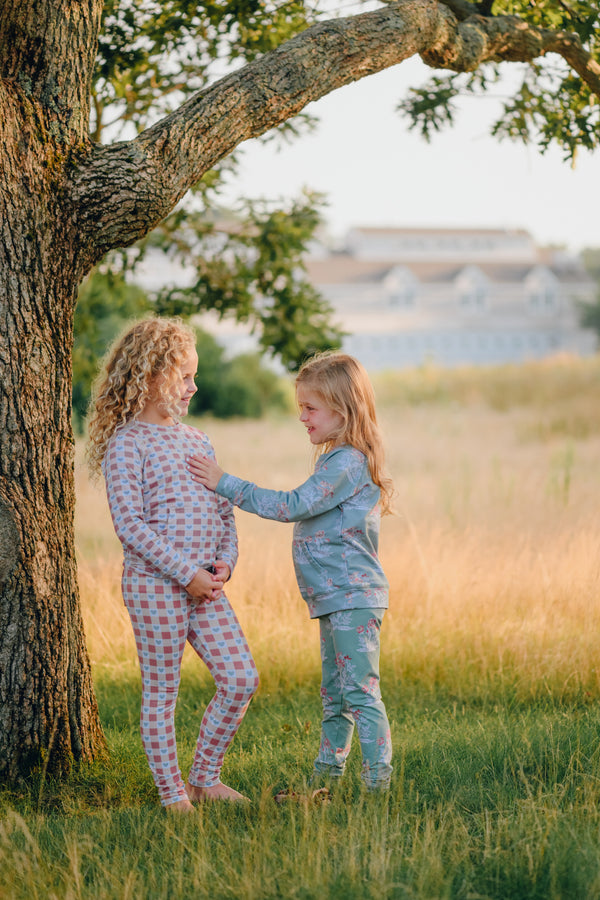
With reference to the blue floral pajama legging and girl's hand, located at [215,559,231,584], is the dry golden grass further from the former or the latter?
girl's hand, located at [215,559,231,584]

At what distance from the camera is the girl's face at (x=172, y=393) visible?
3.51 meters

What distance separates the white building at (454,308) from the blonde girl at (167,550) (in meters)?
60.1

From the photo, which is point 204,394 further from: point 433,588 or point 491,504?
point 433,588

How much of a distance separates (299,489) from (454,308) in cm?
6633

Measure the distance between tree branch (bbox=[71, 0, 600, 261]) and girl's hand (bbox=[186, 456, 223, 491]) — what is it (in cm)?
96

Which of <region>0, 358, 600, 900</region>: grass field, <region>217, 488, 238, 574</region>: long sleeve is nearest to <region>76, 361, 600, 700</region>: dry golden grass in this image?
<region>0, 358, 600, 900</region>: grass field

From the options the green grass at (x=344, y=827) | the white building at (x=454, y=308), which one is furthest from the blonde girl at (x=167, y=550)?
the white building at (x=454, y=308)

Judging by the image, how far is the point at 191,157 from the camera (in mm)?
3768

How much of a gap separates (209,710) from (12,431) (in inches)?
50.3

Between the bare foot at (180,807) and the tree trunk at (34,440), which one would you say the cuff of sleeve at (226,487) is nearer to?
the tree trunk at (34,440)

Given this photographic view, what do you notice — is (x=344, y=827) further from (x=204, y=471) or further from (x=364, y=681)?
(x=204, y=471)

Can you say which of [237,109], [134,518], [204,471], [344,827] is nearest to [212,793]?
[344,827]

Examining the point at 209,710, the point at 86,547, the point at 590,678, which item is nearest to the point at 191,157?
the point at 209,710

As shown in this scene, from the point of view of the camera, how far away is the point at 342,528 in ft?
11.4
